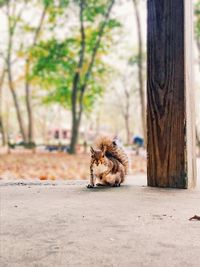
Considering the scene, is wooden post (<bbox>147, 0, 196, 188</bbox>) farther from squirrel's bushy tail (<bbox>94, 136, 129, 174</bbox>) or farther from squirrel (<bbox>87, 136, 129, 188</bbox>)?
squirrel's bushy tail (<bbox>94, 136, 129, 174</bbox>)

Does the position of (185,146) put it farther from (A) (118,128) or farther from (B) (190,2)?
(A) (118,128)

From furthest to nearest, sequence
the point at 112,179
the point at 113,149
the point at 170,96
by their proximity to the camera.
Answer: the point at 113,149
the point at 112,179
the point at 170,96

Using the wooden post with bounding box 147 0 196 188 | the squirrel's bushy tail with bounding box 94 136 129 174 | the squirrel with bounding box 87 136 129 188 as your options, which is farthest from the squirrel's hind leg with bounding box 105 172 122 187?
the wooden post with bounding box 147 0 196 188

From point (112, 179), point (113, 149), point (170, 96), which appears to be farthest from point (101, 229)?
point (113, 149)

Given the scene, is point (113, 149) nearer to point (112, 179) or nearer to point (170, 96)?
point (112, 179)

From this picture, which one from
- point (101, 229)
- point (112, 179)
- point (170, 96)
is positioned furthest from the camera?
point (112, 179)

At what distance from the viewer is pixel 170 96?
146 inches

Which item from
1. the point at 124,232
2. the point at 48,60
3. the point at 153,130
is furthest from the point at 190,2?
the point at 48,60

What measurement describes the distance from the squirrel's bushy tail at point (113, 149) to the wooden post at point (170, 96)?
0.67 m

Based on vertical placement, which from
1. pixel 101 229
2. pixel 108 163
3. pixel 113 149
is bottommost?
A: pixel 101 229

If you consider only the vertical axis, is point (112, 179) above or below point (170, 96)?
below

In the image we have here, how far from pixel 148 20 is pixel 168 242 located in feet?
7.83

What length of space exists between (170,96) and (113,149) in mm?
963

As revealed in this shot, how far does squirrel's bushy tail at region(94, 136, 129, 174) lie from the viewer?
174 inches
